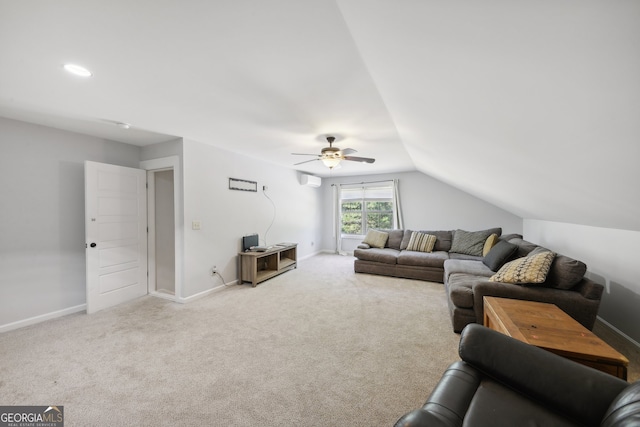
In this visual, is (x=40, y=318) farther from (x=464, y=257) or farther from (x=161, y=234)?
(x=464, y=257)

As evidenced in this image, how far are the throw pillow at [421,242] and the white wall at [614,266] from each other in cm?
201

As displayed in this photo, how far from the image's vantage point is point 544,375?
1.09 metres

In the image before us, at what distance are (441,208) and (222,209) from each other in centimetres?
487

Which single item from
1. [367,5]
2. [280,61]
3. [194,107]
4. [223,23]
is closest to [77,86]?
[194,107]

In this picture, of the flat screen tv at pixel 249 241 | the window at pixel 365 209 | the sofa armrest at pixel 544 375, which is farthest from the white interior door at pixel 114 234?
the window at pixel 365 209

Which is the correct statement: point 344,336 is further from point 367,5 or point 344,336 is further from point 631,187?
point 367,5

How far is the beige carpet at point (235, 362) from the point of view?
5.11 ft

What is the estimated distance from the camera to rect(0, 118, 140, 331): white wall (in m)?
2.59

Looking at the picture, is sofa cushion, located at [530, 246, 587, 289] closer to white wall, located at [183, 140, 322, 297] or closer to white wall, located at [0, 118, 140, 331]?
white wall, located at [183, 140, 322, 297]

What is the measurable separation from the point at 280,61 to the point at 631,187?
2172 millimetres

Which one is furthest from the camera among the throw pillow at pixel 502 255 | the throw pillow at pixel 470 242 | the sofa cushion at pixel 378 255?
the sofa cushion at pixel 378 255

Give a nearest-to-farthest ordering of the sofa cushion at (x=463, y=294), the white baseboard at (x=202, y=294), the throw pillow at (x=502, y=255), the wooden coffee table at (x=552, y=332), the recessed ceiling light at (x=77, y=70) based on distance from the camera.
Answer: the wooden coffee table at (x=552, y=332) → the recessed ceiling light at (x=77, y=70) → the sofa cushion at (x=463, y=294) → the throw pillow at (x=502, y=255) → the white baseboard at (x=202, y=294)

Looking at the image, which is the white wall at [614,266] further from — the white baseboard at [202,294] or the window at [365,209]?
the white baseboard at [202,294]
